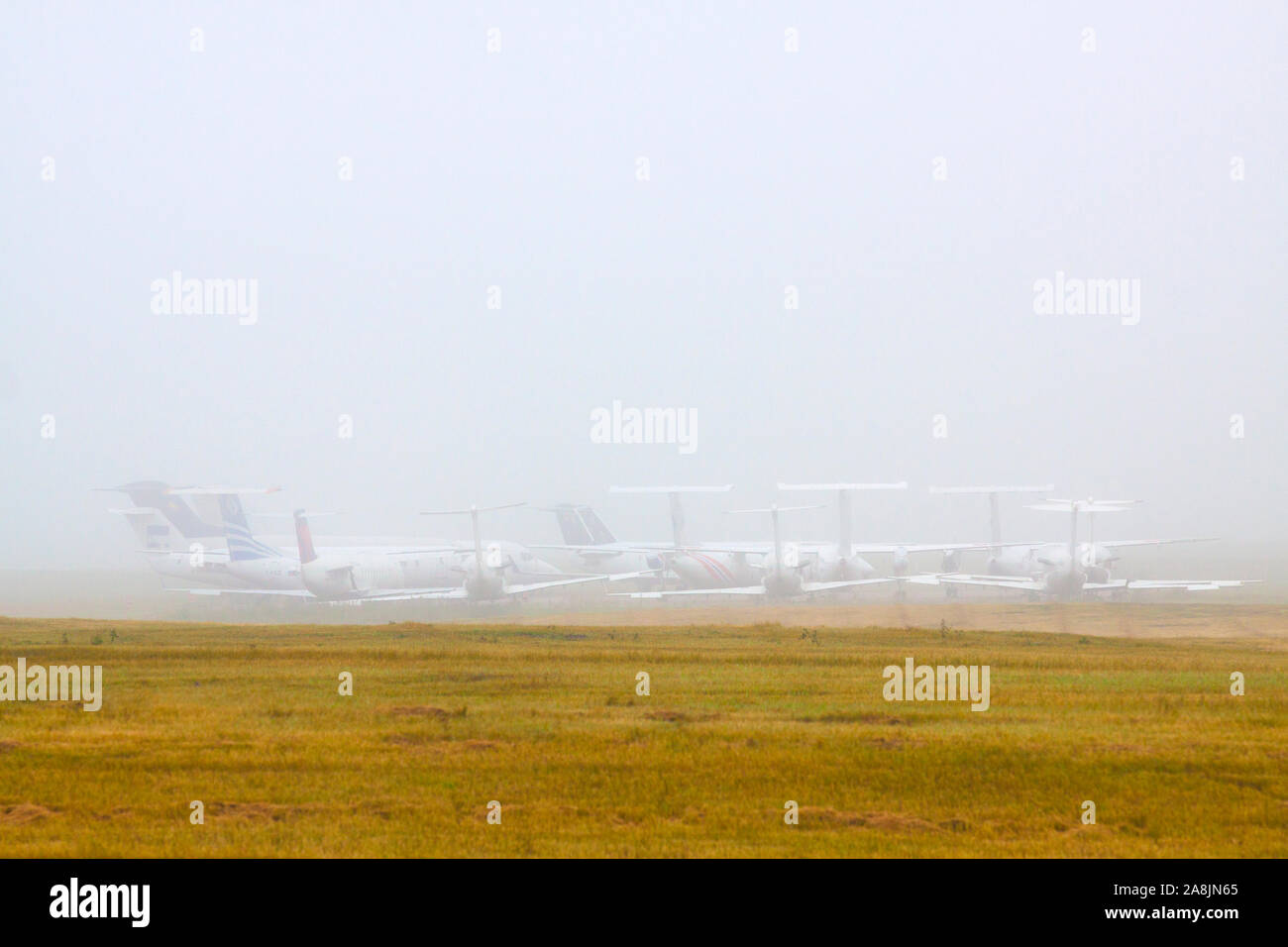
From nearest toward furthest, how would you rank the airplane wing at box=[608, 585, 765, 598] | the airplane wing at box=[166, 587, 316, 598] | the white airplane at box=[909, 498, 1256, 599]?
the white airplane at box=[909, 498, 1256, 599]
the airplane wing at box=[608, 585, 765, 598]
the airplane wing at box=[166, 587, 316, 598]

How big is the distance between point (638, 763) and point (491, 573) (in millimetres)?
47336

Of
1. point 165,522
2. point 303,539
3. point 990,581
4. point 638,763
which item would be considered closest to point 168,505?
point 165,522

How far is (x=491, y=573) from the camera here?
62938 mm

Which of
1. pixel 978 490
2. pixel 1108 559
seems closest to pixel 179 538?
pixel 978 490

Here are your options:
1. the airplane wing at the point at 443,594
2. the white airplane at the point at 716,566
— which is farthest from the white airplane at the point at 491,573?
the white airplane at the point at 716,566

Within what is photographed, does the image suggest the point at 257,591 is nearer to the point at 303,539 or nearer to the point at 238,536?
the point at 238,536

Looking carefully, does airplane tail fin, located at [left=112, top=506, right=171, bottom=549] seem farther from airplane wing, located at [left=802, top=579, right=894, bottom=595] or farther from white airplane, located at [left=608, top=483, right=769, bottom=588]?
airplane wing, located at [left=802, top=579, right=894, bottom=595]

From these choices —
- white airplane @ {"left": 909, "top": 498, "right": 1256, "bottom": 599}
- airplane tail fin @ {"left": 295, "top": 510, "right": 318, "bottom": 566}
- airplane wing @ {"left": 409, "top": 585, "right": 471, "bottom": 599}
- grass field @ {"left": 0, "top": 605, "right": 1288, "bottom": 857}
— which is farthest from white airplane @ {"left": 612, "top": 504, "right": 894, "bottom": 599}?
grass field @ {"left": 0, "top": 605, "right": 1288, "bottom": 857}

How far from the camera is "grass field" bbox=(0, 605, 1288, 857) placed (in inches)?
514

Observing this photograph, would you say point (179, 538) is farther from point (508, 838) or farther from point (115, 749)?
point (508, 838)

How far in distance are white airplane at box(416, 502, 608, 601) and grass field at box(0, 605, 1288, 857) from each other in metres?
33.4

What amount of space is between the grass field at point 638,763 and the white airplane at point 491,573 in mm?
33395

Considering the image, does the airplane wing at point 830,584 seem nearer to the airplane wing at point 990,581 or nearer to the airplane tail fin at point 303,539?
the airplane wing at point 990,581
